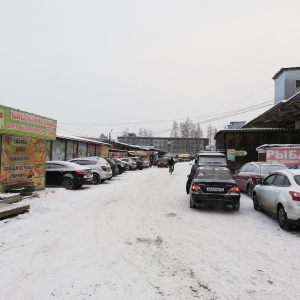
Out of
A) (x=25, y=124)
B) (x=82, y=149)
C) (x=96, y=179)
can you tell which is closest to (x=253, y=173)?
(x=96, y=179)

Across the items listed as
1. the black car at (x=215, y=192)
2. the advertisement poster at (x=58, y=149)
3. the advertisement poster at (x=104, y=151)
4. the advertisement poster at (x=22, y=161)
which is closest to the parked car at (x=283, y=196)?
the black car at (x=215, y=192)

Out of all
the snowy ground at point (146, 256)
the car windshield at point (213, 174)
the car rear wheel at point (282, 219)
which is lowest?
the snowy ground at point (146, 256)

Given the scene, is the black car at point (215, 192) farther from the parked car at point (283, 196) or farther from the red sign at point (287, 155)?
the red sign at point (287, 155)

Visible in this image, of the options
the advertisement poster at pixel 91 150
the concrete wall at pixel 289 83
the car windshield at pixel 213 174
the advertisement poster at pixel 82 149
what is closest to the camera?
the car windshield at pixel 213 174

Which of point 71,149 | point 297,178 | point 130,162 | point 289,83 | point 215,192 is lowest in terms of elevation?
point 215,192

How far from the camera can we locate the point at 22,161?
13.4 metres

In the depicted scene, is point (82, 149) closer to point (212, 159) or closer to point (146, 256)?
point (212, 159)

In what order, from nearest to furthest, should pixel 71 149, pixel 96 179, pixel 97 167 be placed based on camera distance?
pixel 96 179
pixel 97 167
pixel 71 149

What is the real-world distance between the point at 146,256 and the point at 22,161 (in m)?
9.95

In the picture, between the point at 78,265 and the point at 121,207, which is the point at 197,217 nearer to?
the point at 121,207

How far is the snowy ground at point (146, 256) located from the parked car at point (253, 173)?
358 cm

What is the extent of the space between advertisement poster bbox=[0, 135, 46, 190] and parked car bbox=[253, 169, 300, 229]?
9.69 meters

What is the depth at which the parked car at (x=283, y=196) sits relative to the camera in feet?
23.1

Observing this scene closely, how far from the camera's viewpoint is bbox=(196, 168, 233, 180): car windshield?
10.2m
